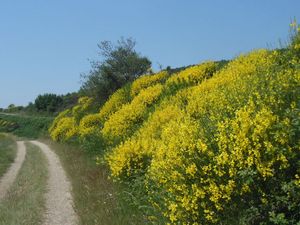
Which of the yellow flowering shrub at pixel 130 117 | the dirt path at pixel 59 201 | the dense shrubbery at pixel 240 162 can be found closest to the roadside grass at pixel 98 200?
the dirt path at pixel 59 201

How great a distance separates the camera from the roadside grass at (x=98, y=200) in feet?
33.2

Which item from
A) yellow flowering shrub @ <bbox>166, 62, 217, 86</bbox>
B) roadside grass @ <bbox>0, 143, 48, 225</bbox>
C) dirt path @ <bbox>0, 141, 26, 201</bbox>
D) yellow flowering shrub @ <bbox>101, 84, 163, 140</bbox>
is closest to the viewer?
roadside grass @ <bbox>0, 143, 48, 225</bbox>

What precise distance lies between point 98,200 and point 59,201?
2453mm

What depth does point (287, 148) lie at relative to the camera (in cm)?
619

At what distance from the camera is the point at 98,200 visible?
12055 mm

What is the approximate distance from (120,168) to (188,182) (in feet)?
16.8

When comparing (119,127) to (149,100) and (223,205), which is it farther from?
(223,205)

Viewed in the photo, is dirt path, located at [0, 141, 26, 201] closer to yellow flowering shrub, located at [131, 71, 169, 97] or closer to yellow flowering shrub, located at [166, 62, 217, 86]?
yellow flowering shrub, located at [131, 71, 169, 97]

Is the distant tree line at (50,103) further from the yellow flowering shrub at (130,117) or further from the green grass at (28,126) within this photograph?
the yellow flowering shrub at (130,117)

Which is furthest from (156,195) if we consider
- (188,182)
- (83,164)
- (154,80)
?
(154,80)

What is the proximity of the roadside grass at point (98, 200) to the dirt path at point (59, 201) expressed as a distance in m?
0.22

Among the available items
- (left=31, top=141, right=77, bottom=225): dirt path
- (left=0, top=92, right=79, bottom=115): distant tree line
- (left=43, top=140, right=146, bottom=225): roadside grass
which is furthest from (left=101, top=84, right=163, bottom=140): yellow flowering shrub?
(left=0, top=92, right=79, bottom=115): distant tree line

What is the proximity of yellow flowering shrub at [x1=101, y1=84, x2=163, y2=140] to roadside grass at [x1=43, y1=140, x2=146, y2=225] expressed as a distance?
1.58m

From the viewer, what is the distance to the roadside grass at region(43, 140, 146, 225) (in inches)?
398
